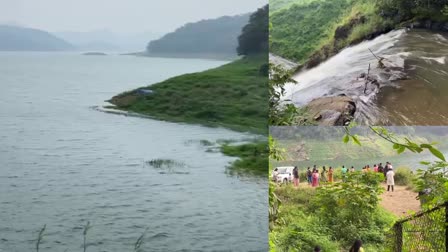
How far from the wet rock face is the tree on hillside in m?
0.84

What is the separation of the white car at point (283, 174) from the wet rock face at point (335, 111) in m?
0.36

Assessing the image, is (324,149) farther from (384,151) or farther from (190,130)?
(190,130)

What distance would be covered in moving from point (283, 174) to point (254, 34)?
1.17 m

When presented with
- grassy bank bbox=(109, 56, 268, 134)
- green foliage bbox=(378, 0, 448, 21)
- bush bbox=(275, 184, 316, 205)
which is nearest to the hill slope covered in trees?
grassy bank bbox=(109, 56, 268, 134)

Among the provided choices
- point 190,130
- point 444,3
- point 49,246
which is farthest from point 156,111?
point 444,3

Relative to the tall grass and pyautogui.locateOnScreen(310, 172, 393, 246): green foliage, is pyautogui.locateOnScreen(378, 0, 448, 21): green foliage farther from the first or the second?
the tall grass

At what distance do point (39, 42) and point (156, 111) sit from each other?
688 millimetres

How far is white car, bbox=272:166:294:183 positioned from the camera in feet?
14.5

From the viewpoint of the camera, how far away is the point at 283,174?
4438 millimetres

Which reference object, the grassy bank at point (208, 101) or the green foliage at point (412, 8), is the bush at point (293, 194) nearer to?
the grassy bank at point (208, 101)

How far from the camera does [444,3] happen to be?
4406 millimetres

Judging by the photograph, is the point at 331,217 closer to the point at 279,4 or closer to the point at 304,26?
the point at 304,26

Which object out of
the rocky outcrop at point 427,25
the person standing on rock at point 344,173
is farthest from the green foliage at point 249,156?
the rocky outcrop at point 427,25

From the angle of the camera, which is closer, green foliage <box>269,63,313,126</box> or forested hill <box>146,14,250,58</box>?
forested hill <box>146,14,250,58</box>
